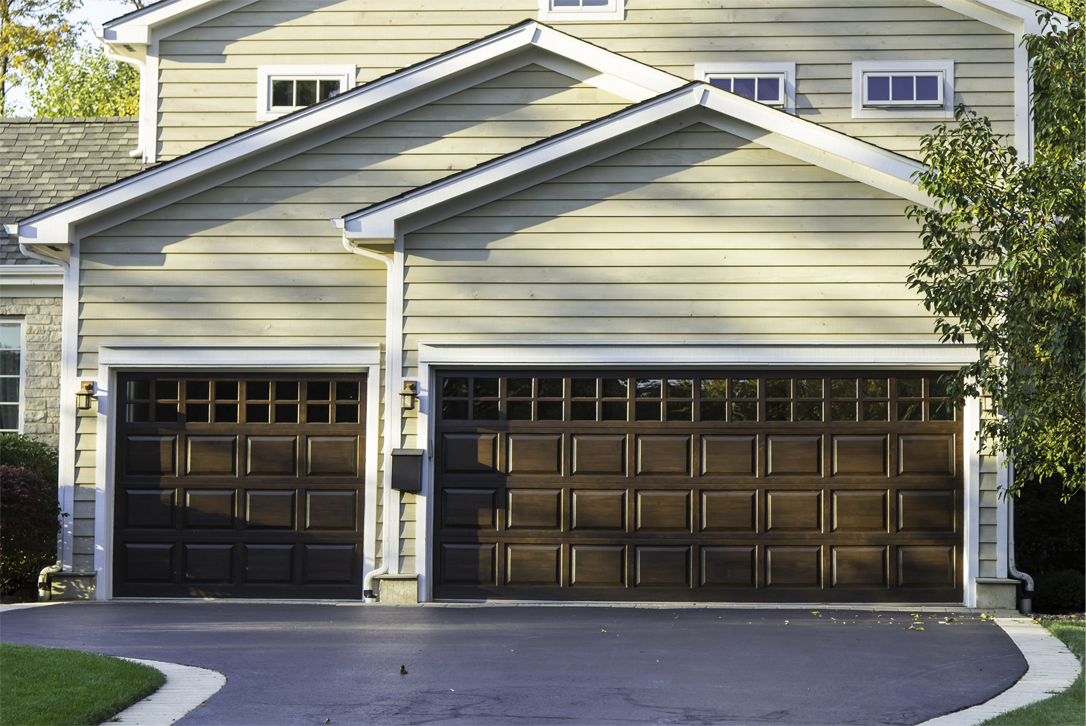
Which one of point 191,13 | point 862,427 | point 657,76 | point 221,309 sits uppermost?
point 191,13

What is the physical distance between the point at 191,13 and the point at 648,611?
8949 millimetres

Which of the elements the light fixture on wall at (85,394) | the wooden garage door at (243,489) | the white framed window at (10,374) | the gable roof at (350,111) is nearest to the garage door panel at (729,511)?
the wooden garage door at (243,489)

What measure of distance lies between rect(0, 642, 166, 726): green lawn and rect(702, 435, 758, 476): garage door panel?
18.2 feet

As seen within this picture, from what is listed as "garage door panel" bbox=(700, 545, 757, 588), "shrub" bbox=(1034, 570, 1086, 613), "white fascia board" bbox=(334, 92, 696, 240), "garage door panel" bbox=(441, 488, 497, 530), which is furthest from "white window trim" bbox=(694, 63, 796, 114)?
"shrub" bbox=(1034, 570, 1086, 613)

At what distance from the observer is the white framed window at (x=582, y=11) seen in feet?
41.7

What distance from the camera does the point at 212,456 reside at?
1055 cm

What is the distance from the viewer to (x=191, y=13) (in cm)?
1259

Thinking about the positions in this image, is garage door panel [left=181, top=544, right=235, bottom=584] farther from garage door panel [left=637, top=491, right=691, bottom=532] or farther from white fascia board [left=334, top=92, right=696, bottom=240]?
garage door panel [left=637, top=491, right=691, bottom=532]

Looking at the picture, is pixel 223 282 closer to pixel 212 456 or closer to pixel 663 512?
pixel 212 456

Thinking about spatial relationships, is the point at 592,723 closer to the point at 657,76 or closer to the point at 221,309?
the point at 221,309

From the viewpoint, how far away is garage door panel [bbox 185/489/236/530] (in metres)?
10.5

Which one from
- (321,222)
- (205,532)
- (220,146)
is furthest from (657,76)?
(205,532)

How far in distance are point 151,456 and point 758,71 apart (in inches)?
326

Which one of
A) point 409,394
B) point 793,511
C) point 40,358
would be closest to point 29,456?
point 40,358
